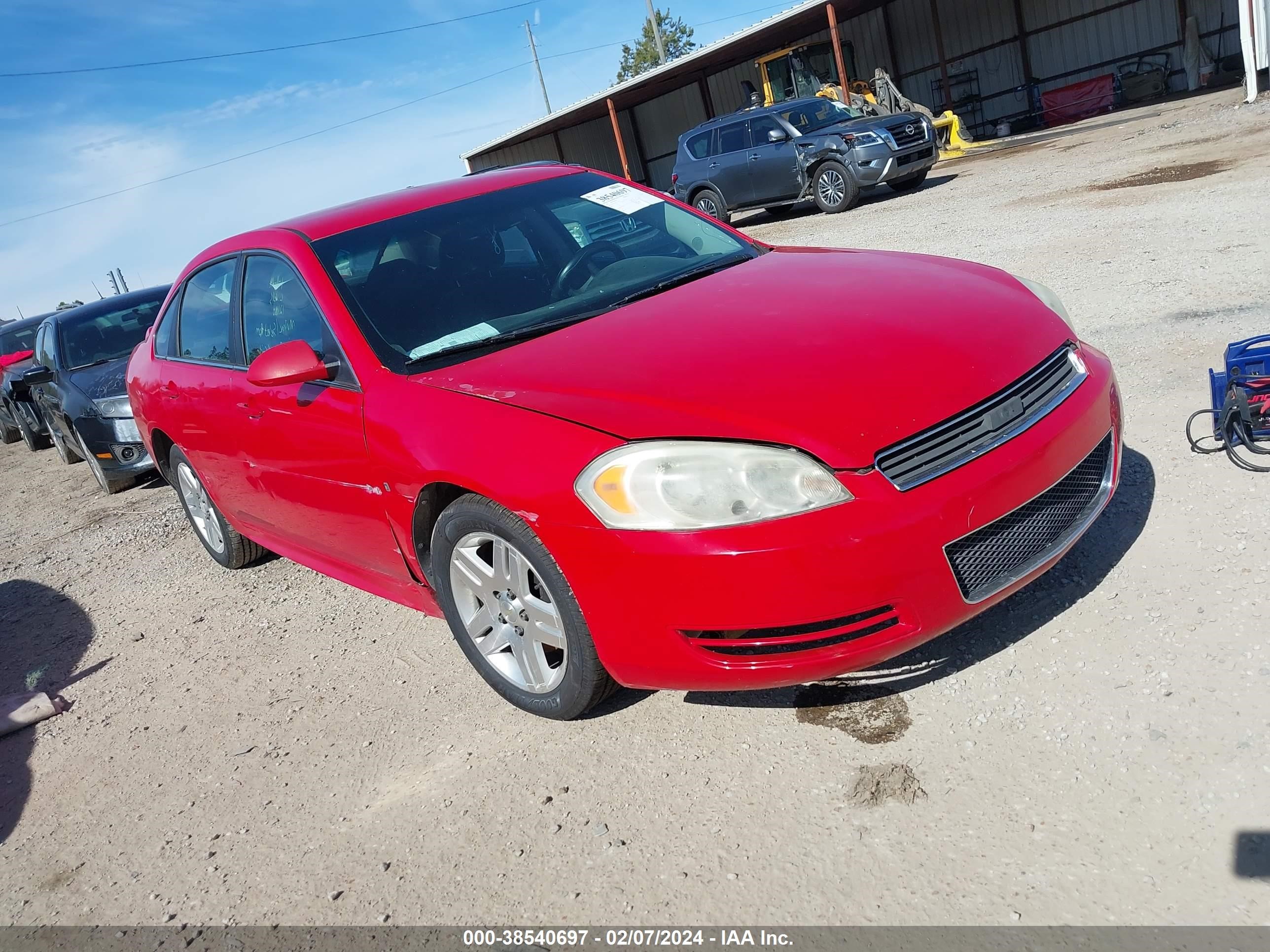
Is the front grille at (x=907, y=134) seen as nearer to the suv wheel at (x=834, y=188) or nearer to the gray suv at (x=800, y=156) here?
the gray suv at (x=800, y=156)

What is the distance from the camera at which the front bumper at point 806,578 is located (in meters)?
2.29

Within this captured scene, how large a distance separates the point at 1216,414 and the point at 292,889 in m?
3.59

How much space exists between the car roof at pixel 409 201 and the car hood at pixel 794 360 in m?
1.02

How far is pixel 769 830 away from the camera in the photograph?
2.37 metres

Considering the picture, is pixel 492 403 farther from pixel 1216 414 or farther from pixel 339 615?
pixel 1216 414

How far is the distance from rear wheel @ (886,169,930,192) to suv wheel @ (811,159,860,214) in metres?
1.00

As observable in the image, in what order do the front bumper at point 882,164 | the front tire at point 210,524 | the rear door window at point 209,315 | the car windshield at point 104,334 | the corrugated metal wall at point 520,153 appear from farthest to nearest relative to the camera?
the corrugated metal wall at point 520,153
the front bumper at point 882,164
the car windshield at point 104,334
the front tire at point 210,524
the rear door window at point 209,315

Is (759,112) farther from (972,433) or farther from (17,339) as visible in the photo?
(972,433)

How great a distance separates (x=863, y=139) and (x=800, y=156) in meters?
1.12

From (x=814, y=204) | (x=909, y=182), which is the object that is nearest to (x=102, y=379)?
(x=814, y=204)

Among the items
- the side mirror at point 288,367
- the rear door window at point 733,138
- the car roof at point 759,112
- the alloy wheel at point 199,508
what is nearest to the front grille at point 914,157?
the car roof at point 759,112

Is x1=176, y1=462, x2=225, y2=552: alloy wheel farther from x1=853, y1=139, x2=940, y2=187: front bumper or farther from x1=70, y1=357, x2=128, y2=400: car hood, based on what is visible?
x1=853, y1=139, x2=940, y2=187: front bumper

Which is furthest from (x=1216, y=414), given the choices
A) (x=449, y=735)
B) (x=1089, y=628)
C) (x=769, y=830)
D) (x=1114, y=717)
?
(x=449, y=735)

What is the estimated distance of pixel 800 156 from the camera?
1529 centimetres
